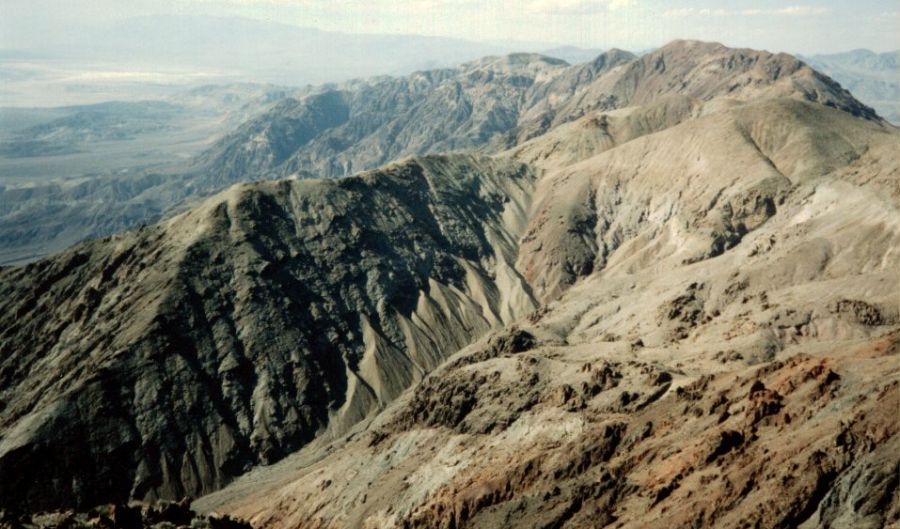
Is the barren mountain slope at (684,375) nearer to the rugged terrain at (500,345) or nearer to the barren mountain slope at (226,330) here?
the rugged terrain at (500,345)

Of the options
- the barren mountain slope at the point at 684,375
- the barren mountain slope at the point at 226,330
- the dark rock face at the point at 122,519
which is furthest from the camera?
the barren mountain slope at the point at 226,330

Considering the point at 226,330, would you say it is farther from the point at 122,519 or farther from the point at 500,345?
the point at 122,519

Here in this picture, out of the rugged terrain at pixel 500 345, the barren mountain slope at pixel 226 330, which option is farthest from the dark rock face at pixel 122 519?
the barren mountain slope at pixel 226 330

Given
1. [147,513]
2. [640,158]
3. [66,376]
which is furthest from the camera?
[640,158]

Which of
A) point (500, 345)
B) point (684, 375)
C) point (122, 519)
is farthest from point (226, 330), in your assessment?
point (684, 375)

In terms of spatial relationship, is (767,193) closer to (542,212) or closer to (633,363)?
(542,212)

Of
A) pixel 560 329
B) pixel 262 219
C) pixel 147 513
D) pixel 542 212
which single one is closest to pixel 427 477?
pixel 147 513
